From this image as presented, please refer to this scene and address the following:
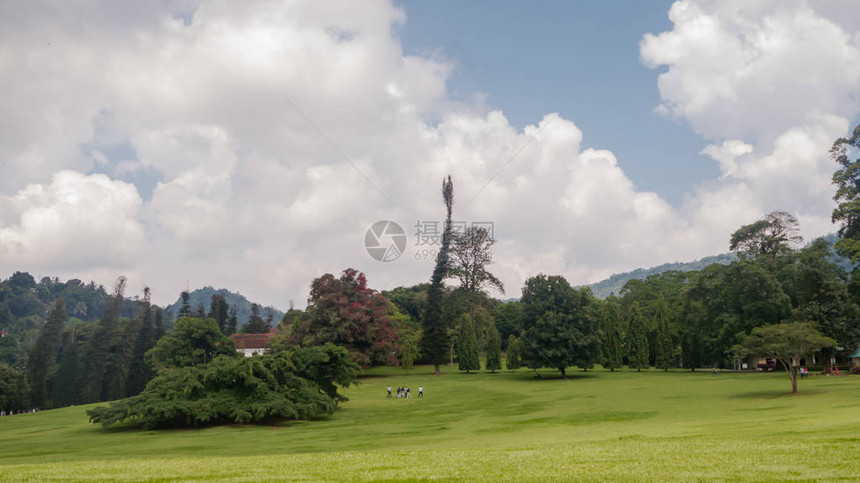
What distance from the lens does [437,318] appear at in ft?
210

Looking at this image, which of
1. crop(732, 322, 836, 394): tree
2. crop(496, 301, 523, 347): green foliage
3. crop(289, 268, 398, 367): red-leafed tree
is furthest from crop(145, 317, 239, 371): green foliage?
crop(496, 301, 523, 347): green foliage

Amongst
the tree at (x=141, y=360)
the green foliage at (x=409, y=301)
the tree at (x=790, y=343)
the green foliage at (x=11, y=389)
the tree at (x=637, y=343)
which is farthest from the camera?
the green foliage at (x=409, y=301)

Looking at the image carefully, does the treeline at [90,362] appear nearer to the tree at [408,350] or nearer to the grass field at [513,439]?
the tree at [408,350]

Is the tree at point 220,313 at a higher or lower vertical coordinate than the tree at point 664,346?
higher

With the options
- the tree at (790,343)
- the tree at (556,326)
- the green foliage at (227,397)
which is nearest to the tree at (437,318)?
the tree at (556,326)

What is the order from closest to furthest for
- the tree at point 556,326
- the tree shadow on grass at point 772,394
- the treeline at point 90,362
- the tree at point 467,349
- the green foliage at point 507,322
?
1. the tree shadow on grass at point 772,394
2. the tree at point 556,326
3. the tree at point 467,349
4. the treeline at point 90,362
5. the green foliage at point 507,322

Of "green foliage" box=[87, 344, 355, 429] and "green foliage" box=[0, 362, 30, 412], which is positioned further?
"green foliage" box=[0, 362, 30, 412]

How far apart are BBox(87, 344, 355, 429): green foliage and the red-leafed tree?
23.2 m

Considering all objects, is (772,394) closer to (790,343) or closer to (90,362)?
(790,343)

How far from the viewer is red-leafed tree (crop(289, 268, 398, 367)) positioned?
5509 centimetres

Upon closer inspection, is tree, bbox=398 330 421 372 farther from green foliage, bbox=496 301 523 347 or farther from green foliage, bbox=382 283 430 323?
green foliage, bbox=496 301 523 347

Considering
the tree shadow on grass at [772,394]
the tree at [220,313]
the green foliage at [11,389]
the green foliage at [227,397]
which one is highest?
the tree at [220,313]

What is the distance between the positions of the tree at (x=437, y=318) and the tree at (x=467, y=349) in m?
1.91

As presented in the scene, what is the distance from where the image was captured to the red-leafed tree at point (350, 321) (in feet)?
181
